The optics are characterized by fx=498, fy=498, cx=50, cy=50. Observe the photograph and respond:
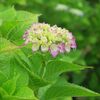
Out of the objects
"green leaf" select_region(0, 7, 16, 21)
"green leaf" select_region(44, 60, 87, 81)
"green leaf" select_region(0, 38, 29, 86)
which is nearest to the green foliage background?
"green leaf" select_region(0, 7, 16, 21)

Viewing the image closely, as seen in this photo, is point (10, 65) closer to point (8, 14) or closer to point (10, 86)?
point (10, 86)

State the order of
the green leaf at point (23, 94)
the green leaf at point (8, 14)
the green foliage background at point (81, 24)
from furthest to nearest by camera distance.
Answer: the green foliage background at point (81, 24), the green leaf at point (8, 14), the green leaf at point (23, 94)

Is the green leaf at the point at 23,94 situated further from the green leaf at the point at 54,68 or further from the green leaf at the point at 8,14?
the green leaf at the point at 8,14

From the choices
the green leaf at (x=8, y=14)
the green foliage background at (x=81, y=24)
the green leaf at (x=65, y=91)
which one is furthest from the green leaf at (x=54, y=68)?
the green foliage background at (x=81, y=24)

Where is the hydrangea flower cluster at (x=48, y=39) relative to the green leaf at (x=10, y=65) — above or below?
above

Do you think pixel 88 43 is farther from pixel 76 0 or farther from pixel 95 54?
pixel 76 0

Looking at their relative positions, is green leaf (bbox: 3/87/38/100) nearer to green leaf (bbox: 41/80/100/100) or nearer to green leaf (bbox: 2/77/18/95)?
green leaf (bbox: 2/77/18/95)
